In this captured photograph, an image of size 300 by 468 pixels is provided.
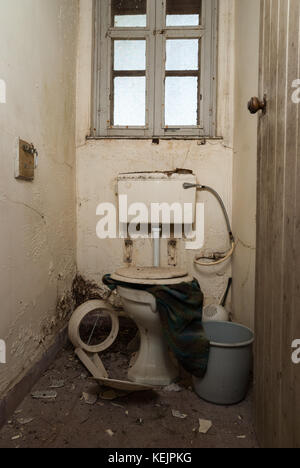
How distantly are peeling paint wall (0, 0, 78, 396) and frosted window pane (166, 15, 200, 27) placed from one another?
630mm

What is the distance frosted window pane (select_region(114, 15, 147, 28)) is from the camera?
219 centimetres

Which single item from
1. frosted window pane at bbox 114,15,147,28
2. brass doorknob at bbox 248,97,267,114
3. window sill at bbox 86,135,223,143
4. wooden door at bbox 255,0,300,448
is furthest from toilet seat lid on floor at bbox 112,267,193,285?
frosted window pane at bbox 114,15,147,28

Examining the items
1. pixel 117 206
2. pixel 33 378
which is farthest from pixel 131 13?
pixel 33 378

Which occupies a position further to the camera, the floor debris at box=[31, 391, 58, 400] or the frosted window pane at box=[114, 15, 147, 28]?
the frosted window pane at box=[114, 15, 147, 28]

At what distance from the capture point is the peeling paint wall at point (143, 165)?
6.92 ft

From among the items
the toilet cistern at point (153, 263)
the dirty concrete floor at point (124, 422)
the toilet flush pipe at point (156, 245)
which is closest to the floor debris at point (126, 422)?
the dirty concrete floor at point (124, 422)

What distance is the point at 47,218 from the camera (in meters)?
1.68

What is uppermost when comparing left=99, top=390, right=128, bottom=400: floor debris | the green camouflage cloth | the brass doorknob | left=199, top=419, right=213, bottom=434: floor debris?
the brass doorknob

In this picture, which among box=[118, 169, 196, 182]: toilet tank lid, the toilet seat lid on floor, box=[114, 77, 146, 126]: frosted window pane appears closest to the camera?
the toilet seat lid on floor

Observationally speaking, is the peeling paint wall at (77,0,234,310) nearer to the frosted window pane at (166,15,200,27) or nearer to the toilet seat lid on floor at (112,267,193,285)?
the frosted window pane at (166,15,200,27)

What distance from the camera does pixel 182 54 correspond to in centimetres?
219

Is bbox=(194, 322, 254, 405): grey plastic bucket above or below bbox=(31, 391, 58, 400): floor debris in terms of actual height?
above

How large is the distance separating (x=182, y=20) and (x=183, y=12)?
6 cm

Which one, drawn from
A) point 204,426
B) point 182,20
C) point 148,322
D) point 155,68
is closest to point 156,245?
point 148,322
